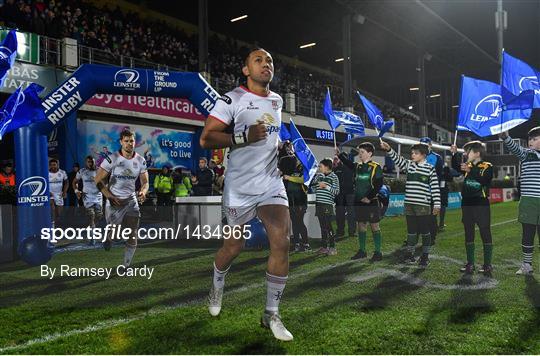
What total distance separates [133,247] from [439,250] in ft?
17.2

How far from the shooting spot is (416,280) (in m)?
5.80

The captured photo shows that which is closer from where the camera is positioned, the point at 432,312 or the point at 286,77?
the point at 432,312

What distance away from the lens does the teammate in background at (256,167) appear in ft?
12.2

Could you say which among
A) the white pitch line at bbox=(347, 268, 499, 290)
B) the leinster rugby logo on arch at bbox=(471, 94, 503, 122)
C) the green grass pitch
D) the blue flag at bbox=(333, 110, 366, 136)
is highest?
the blue flag at bbox=(333, 110, 366, 136)

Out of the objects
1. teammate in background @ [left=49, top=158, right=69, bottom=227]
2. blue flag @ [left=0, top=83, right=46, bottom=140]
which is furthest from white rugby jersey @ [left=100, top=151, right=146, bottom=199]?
teammate in background @ [left=49, top=158, right=69, bottom=227]

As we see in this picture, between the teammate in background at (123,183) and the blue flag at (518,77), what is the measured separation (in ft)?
17.0

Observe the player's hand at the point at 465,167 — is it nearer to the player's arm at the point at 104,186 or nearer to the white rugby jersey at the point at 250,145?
the white rugby jersey at the point at 250,145

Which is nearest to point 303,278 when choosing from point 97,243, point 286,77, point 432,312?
point 432,312

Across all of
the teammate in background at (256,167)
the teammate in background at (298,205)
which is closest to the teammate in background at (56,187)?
the teammate in background at (298,205)

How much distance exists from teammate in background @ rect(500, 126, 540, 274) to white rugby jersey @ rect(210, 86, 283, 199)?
3.45 meters

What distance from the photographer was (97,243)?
9398mm

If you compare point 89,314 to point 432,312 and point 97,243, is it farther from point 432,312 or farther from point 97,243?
point 97,243

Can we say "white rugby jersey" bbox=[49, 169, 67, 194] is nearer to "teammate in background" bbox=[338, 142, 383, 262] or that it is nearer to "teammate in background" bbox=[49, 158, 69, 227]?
"teammate in background" bbox=[49, 158, 69, 227]

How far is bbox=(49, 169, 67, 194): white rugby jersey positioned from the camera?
33.7 ft
